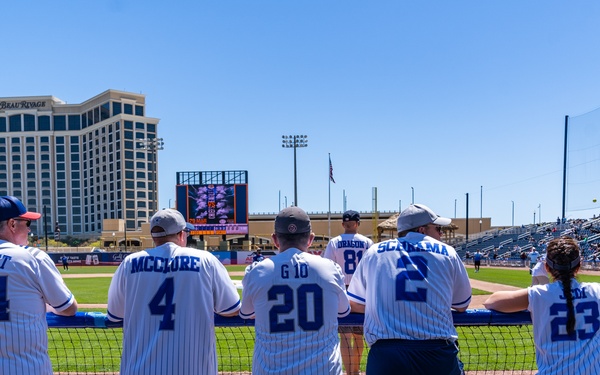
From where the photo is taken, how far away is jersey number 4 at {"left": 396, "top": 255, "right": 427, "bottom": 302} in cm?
324

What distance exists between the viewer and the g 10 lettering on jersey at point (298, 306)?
3055 millimetres

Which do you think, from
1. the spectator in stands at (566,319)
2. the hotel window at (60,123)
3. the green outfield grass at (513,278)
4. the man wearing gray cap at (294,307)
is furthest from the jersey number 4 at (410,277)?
the hotel window at (60,123)

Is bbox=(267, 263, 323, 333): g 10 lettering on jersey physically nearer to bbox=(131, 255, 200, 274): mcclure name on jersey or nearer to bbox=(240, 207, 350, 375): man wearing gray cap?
bbox=(240, 207, 350, 375): man wearing gray cap

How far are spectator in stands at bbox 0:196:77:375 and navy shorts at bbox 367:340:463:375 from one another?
6.39 ft

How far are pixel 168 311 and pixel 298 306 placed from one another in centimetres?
75

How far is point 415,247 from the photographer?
3.36 metres

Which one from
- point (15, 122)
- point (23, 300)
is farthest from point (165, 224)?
point (15, 122)

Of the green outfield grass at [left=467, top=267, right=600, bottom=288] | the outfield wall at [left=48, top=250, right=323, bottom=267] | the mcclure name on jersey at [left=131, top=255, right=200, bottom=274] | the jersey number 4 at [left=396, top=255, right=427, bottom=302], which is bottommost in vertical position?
the outfield wall at [left=48, top=250, right=323, bottom=267]

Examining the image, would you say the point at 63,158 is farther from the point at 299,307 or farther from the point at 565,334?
the point at 565,334

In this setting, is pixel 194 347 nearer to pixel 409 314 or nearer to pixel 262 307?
pixel 262 307

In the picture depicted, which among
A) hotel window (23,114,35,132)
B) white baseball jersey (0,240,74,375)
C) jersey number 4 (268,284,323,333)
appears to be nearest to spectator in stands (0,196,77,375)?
white baseball jersey (0,240,74,375)

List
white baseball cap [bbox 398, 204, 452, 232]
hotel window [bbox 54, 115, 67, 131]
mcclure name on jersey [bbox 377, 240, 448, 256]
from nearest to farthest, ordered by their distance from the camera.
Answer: mcclure name on jersey [bbox 377, 240, 448, 256] → white baseball cap [bbox 398, 204, 452, 232] → hotel window [bbox 54, 115, 67, 131]

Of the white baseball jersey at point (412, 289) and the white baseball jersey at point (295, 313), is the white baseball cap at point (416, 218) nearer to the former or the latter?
the white baseball jersey at point (412, 289)

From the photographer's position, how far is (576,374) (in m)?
2.98
